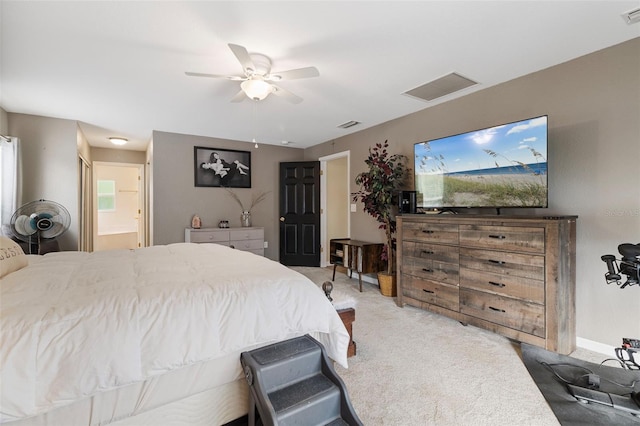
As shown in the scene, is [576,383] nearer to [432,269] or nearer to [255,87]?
[432,269]

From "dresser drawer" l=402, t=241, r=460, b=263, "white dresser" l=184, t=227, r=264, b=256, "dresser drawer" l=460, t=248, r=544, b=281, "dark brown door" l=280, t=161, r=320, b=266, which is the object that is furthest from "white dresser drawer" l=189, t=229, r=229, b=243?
"dresser drawer" l=460, t=248, r=544, b=281

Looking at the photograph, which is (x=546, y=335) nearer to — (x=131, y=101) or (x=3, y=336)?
(x=3, y=336)

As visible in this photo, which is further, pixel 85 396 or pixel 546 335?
pixel 546 335

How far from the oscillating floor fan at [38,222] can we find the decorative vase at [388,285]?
3864mm

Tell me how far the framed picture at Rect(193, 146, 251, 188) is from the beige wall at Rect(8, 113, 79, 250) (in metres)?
1.61

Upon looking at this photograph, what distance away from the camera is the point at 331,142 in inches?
203

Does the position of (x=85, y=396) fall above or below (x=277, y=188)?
below

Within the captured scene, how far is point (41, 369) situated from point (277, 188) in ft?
15.3

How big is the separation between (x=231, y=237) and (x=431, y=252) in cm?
314

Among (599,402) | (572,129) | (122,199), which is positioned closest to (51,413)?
(599,402)

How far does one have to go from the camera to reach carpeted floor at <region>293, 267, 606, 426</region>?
154cm

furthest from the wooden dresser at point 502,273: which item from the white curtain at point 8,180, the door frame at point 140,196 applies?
the door frame at point 140,196

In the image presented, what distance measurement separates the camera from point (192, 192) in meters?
4.75

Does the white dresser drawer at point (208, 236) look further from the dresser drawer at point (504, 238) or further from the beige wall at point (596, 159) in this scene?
the beige wall at point (596, 159)
